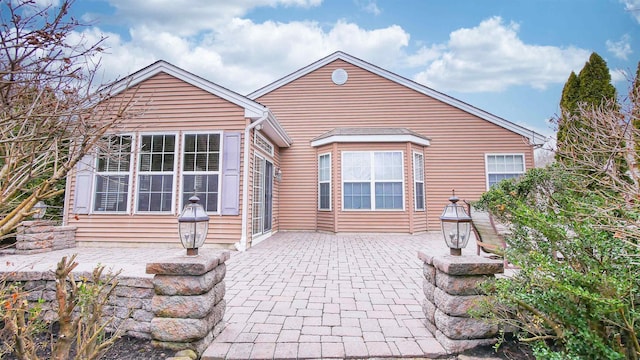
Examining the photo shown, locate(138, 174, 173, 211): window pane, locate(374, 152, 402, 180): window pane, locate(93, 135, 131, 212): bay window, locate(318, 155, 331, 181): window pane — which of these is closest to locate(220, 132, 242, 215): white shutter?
locate(138, 174, 173, 211): window pane

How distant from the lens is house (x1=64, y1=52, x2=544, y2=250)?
5965 millimetres

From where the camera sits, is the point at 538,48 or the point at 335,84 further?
the point at 538,48

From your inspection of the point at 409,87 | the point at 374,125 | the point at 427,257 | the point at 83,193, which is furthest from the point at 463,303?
the point at 409,87

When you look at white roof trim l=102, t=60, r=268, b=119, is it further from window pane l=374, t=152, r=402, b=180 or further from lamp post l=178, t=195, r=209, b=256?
lamp post l=178, t=195, r=209, b=256

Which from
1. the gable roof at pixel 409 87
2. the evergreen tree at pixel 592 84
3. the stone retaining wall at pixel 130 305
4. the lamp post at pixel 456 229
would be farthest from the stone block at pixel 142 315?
the evergreen tree at pixel 592 84

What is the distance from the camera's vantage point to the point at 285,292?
10.5 feet

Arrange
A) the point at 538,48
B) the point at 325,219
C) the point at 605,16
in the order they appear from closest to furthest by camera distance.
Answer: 1. the point at 605,16
2. the point at 325,219
3. the point at 538,48

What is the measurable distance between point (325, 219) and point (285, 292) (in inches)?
211

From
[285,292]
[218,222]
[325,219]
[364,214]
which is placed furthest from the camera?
[325,219]

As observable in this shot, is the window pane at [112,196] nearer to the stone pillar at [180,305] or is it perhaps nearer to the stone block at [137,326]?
the stone block at [137,326]

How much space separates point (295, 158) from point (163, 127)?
4189mm

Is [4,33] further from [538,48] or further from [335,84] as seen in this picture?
[538,48]

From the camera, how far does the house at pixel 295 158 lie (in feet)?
19.6

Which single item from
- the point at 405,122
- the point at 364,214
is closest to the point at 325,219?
the point at 364,214
